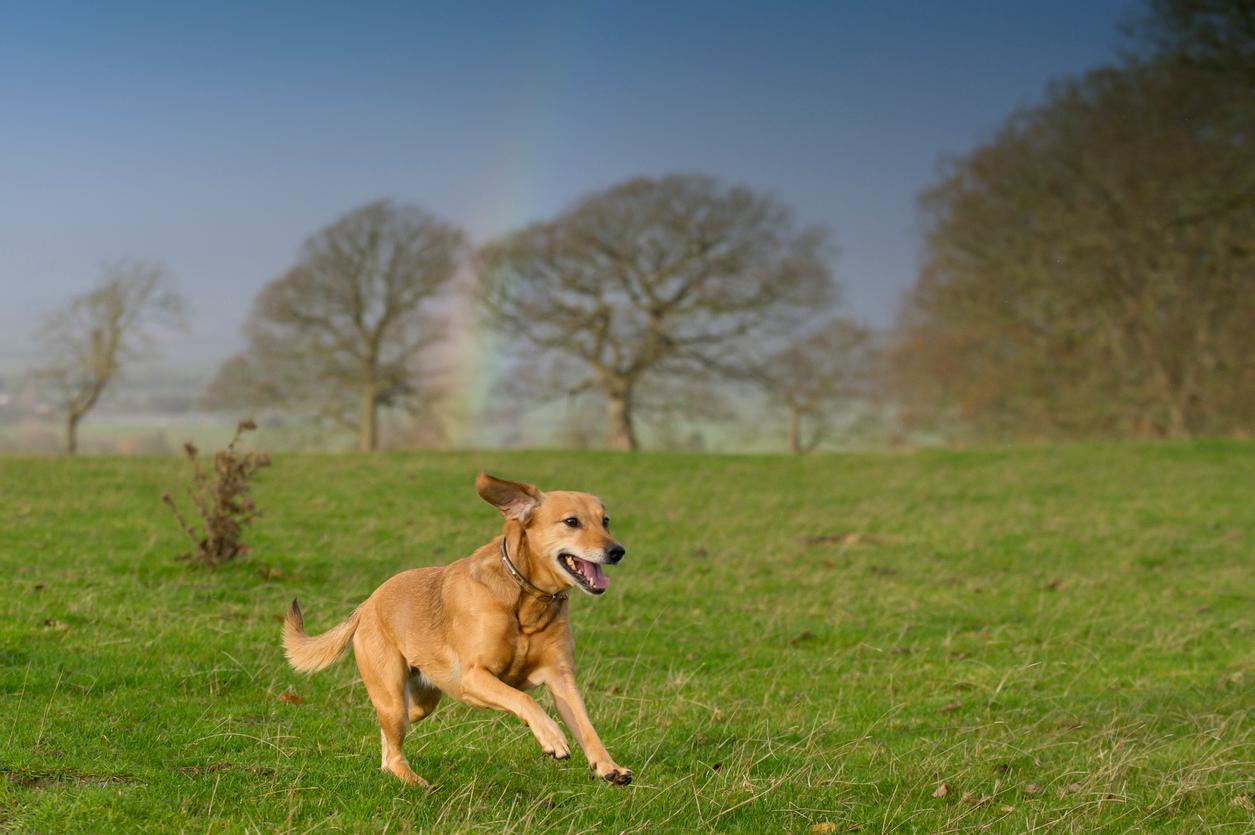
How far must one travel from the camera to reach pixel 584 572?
19.1 ft

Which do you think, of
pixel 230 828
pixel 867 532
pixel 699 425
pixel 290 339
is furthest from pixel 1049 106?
pixel 230 828

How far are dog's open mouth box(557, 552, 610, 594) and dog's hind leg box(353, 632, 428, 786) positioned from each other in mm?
1192

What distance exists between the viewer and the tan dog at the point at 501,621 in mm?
5762

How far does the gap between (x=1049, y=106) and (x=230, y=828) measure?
3877 cm

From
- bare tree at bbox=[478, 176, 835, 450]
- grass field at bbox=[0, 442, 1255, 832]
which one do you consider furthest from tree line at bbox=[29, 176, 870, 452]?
grass field at bbox=[0, 442, 1255, 832]

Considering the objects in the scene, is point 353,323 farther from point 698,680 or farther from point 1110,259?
point 698,680

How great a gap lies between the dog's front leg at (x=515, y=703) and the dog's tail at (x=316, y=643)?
1121mm

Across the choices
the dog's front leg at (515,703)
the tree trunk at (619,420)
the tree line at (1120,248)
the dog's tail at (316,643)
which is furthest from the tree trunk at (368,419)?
the dog's front leg at (515,703)

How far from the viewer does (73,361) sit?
42500mm

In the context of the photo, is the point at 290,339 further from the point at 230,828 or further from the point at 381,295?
the point at 230,828

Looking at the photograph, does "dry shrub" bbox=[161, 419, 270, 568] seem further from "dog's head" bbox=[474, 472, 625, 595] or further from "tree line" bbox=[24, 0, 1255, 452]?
"tree line" bbox=[24, 0, 1255, 452]

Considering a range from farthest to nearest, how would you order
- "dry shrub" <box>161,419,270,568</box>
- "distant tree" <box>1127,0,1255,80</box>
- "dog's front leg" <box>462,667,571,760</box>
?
"distant tree" <box>1127,0,1255,80</box> → "dry shrub" <box>161,419,270,568</box> → "dog's front leg" <box>462,667,571,760</box>

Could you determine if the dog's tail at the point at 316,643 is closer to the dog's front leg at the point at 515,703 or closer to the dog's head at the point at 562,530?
the dog's front leg at the point at 515,703

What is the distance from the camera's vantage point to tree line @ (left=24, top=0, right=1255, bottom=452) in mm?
34156
